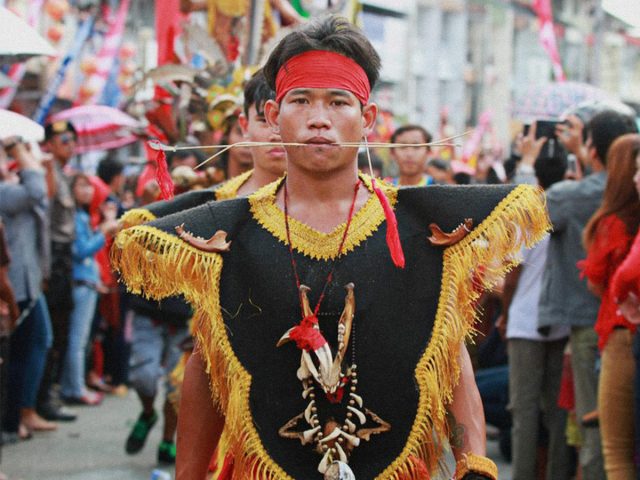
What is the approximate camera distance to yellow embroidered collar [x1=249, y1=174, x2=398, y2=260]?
141 inches

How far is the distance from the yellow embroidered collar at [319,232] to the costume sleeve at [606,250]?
260cm

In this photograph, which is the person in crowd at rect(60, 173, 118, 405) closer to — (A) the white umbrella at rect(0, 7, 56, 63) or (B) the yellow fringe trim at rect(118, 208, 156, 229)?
(A) the white umbrella at rect(0, 7, 56, 63)

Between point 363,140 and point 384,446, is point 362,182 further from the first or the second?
point 384,446

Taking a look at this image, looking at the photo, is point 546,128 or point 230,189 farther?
point 546,128

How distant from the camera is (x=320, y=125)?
11.4ft

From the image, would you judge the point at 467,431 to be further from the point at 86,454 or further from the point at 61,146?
the point at 61,146

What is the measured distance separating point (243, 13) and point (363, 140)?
4814 millimetres

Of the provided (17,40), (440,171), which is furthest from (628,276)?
(440,171)

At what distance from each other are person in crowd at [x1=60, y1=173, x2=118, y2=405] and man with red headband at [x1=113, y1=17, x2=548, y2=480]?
702 centimetres

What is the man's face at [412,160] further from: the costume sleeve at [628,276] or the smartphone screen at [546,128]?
the costume sleeve at [628,276]

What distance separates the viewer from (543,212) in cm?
353

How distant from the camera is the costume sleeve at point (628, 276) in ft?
17.8

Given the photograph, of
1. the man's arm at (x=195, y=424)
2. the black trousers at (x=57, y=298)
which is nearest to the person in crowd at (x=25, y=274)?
the black trousers at (x=57, y=298)

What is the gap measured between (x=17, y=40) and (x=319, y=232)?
3789mm
